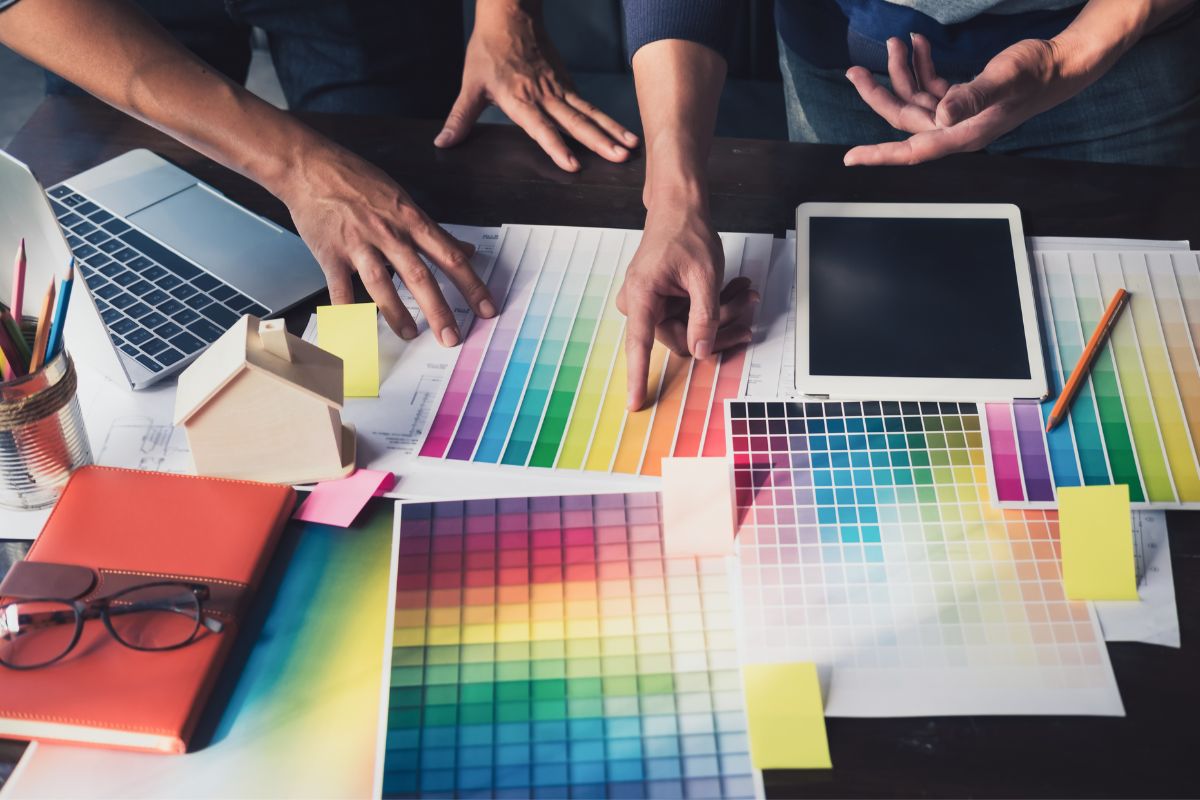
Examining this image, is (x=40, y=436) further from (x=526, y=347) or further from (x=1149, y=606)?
(x=1149, y=606)

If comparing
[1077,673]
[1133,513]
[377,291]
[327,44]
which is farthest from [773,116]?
[1077,673]

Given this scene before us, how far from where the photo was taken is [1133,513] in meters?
A: 0.90

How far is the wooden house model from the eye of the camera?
89 cm

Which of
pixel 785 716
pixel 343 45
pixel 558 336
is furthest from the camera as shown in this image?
pixel 343 45

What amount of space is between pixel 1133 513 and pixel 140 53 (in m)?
1.12

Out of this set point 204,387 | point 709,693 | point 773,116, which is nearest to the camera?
point 709,693

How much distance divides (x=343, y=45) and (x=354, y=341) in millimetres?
802

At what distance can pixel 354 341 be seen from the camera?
1.05m

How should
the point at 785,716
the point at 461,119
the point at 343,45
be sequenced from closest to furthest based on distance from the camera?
the point at 785,716, the point at 461,119, the point at 343,45

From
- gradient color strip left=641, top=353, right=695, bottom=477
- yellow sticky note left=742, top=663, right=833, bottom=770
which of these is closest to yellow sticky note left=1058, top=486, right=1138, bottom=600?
yellow sticky note left=742, top=663, right=833, bottom=770

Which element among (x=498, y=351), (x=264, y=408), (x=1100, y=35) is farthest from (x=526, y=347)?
(x=1100, y=35)

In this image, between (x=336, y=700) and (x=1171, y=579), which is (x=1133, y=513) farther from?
(x=336, y=700)

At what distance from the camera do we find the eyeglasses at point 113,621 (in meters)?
0.78

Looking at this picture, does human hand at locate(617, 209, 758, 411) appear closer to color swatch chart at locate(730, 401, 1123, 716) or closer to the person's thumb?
color swatch chart at locate(730, 401, 1123, 716)
